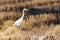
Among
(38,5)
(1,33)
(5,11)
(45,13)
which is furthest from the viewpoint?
(38,5)

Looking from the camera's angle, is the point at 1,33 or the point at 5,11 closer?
the point at 1,33

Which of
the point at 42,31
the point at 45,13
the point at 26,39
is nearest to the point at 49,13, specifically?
the point at 45,13

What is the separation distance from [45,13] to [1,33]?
3687 mm

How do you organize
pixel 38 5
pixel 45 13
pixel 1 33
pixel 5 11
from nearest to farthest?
pixel 1 33
pixel 45 13
pixel 5 11
pixel 38 5

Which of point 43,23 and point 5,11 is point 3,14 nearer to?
point 5,11

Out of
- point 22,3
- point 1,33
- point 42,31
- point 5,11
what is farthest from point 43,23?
point 22,3

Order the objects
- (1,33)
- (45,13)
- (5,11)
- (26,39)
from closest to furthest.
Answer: (26,39), (1,33), (45,13), (5,11)

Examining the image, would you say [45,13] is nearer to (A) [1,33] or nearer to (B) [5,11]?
(B) [5,11]

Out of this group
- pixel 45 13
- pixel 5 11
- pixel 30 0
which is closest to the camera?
pixel 45 13

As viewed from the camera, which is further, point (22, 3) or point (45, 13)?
point (22, 3)

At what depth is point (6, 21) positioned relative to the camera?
50.2ft

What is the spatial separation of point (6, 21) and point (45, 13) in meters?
2.10

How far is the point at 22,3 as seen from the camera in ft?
62.0

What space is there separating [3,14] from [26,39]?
15.4ft
